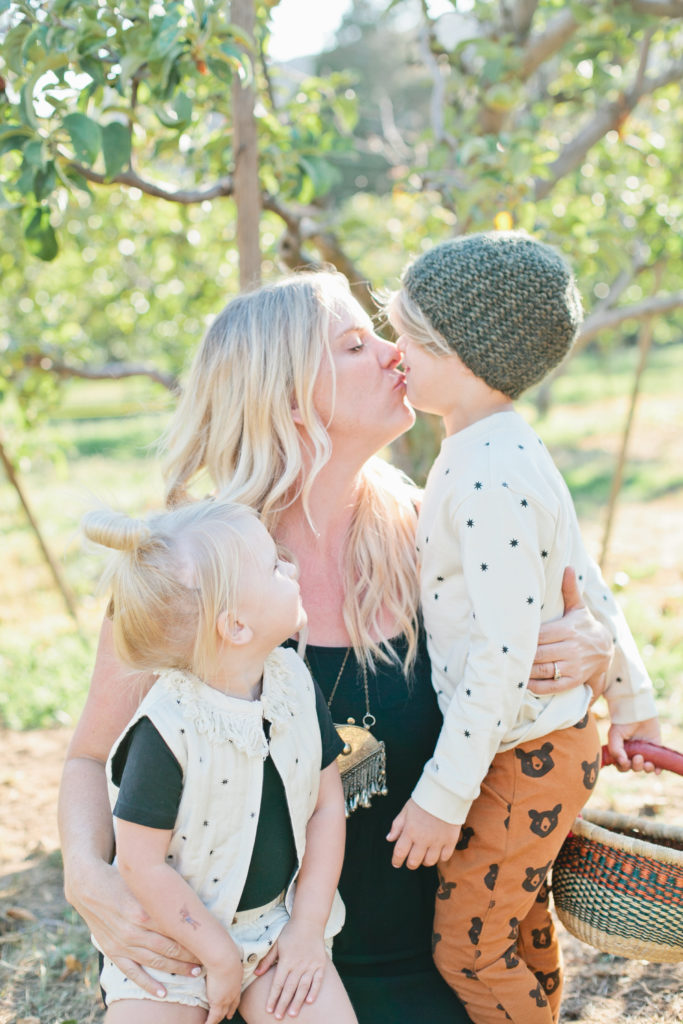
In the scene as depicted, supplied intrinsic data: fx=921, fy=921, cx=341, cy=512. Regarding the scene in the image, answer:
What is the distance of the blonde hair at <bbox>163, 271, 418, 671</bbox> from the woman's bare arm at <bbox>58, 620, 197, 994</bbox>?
424 mm

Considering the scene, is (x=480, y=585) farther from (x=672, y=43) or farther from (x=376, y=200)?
(x=376, y=200)

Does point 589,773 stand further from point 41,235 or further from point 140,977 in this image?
point 41,235

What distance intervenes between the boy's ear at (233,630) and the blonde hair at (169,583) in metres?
0.01

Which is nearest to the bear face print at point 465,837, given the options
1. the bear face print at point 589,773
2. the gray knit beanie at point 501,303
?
the bear face print at point 589,773

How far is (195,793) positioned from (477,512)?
699 mm

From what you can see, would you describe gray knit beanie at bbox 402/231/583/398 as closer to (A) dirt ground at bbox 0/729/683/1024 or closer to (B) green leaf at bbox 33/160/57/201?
(B) green leaf at bbox 33/160/57/201

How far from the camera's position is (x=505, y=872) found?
1.76 meters

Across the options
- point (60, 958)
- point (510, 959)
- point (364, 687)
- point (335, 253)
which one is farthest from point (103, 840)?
point (335, 253)

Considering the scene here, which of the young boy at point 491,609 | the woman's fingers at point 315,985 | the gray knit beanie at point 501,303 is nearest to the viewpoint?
the woman's fingers at point 315,985

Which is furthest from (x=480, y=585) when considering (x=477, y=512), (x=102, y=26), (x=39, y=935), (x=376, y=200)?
(x=376, y=200)

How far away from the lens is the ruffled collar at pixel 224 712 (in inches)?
59.7

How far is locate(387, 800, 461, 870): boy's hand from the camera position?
1.69m

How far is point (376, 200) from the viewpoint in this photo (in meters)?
9.62

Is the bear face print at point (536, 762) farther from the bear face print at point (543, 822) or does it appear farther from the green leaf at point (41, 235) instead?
the green leaf at point (41, 235)
